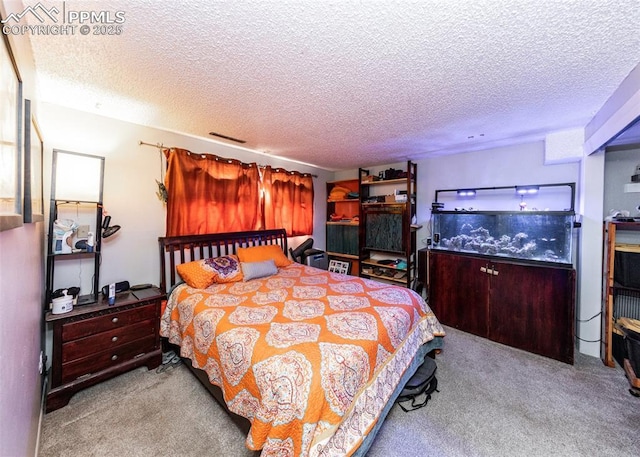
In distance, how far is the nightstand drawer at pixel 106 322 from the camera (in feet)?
6.09

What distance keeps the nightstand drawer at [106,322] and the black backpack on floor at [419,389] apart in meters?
2.35

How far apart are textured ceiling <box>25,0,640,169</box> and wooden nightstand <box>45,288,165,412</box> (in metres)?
1.77

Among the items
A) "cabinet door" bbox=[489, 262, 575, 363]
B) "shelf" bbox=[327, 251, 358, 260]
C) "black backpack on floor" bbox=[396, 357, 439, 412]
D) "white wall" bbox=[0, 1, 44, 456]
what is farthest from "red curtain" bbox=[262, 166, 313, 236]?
"cabinet door" bbox=[489, 262, 575, 363]

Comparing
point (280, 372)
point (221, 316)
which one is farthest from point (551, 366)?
point (221, 316)

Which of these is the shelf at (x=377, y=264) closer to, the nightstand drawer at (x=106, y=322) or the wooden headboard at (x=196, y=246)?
the wooden headboard at (x=196, y=246)

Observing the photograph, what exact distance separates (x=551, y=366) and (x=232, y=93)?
385 centimetres

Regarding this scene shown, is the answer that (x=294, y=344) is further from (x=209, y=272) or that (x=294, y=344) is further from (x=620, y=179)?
(x=620, y=179)

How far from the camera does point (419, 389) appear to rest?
6.35ft

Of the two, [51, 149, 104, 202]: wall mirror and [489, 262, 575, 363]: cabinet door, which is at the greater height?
[51, 149, 104, 202]: wall mirror

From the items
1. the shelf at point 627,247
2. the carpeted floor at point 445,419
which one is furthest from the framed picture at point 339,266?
the shelf at point 627,247

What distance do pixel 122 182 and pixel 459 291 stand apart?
4.08 m

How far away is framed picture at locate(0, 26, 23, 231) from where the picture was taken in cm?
71

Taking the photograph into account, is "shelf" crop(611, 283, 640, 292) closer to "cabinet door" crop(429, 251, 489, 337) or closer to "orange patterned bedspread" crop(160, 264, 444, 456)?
"cabinet door" crop(429, 251, 489, 337)

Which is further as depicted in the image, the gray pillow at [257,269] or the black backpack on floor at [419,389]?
the gray pillow at [257,269]
